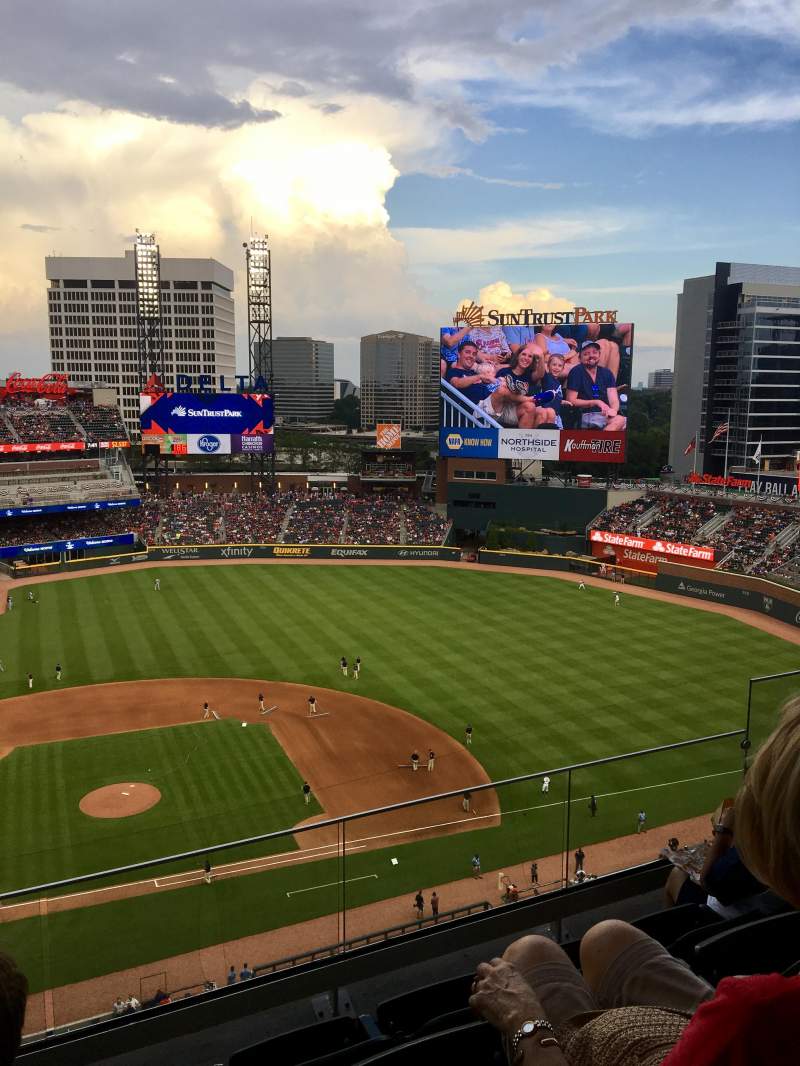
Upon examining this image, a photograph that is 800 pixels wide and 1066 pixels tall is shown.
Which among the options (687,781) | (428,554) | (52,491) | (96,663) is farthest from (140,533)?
(687,781)

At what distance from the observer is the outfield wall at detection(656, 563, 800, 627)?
1619 inches

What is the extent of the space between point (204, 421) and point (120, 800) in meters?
44.4

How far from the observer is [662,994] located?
313 centimetres

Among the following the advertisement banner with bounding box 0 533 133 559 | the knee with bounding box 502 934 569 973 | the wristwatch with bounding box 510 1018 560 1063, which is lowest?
the advertisement banner with bounding box 0 533 133 559

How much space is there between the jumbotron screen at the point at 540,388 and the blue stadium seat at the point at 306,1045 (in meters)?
53.6

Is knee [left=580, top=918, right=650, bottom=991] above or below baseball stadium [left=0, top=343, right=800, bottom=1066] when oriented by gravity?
above

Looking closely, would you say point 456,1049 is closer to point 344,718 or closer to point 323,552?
point 344,718

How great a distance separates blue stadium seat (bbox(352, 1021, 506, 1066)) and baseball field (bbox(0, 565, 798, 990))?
2962mm

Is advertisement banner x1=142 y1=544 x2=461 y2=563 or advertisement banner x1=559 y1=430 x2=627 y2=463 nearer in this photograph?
Result: advertisement banner x1=559 y1=430 x2=627 y2=463

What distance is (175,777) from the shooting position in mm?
23750

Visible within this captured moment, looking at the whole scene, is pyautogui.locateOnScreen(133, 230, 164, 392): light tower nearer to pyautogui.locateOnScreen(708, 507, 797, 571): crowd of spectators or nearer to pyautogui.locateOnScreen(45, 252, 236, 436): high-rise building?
pyautogui.locateOnScreen(708, 507, 797, 571): crowd of spectators

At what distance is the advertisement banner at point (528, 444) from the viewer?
57.5 meters

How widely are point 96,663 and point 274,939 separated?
30.3 meters

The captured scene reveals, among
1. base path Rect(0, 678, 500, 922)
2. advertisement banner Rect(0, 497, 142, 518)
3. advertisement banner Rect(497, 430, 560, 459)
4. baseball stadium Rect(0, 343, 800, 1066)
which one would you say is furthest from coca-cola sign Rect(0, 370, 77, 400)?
base path Rect(0, 678, 500, 922)
